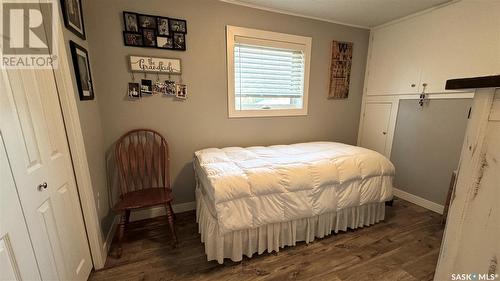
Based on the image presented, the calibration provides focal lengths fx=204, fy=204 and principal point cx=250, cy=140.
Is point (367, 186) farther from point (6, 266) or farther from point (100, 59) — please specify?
point (100, 59)

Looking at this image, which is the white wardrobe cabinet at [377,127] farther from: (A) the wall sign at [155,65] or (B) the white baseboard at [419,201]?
(A) the wall sign at [155,65]

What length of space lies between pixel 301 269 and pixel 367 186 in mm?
978

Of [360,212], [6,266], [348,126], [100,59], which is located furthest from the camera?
[348,126]

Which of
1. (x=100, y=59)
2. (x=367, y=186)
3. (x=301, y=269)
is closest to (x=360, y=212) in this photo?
(x=367, y=186)

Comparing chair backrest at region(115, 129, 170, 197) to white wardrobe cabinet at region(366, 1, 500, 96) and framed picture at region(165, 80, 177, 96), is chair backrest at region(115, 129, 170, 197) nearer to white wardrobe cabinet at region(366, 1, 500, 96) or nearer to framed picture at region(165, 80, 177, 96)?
framed picture at region(165, 80, 177, 96)

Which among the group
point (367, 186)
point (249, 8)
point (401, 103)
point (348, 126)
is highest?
point (249, 8)

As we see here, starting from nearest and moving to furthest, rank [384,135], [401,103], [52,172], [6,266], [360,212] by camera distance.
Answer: [6,266] < [52,172] < [360,212] < [401,103] < [384,135]

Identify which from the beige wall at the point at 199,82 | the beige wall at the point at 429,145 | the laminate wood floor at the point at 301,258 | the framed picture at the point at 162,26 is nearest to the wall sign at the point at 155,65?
the beige wall at the point at 199,82

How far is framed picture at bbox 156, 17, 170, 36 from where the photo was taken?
78.8 inches

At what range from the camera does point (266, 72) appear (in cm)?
259

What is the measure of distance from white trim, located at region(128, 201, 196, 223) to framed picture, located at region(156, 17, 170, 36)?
1859 mm

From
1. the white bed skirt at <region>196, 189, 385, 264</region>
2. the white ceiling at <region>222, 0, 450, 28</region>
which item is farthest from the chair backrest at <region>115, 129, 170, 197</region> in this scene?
the white ceiling at <region>222, 0, 450, 28</region>

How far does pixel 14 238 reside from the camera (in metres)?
0.85

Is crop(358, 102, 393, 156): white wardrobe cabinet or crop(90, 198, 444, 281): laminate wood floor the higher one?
crop(358, 102, 393, 156): white wardrobe cabinet
